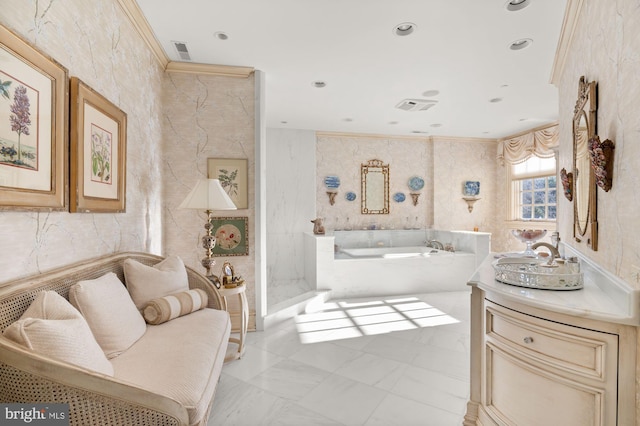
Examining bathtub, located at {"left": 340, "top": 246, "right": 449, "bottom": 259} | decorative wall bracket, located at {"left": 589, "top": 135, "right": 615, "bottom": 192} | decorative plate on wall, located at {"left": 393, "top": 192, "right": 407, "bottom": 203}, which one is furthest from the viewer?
decorative plate on wall, located at {"left": 393, "top": 192, "right": 407, "bottom": 203}

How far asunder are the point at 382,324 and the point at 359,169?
11.3 feet

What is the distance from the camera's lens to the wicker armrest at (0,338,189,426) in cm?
99

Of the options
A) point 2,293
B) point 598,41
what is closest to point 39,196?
point 2,293

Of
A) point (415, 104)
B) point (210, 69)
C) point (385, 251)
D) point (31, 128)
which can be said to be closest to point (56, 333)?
point (31, 128)

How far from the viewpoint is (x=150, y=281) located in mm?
2109

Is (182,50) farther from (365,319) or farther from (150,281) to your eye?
(365,319)

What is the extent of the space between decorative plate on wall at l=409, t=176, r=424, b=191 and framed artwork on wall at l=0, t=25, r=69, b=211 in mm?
5726

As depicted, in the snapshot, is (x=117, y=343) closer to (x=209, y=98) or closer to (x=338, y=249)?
(x=209, y=98)

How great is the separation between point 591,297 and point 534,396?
51cm

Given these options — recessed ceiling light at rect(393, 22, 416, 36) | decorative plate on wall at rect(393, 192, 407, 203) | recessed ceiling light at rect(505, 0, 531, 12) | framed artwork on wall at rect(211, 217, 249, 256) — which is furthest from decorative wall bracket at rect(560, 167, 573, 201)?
decorative plate on wall at rect(393, 192, 407, 203)

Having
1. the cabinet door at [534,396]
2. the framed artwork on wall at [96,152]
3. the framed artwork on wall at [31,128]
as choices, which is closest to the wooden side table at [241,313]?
the framed artwork on wall at [96,152]

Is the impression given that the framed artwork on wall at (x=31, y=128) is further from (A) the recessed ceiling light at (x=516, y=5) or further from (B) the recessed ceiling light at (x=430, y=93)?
(B) the recessed ceiling light at (x=430, y=93)

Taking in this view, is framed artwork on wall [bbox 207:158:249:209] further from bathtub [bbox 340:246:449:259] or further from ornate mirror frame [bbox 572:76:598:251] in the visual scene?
ornate mirror frame [bbox 572:76:598:251]

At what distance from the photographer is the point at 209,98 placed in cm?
329
